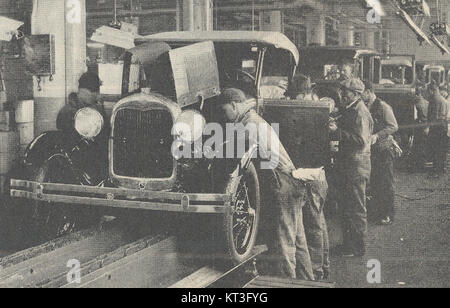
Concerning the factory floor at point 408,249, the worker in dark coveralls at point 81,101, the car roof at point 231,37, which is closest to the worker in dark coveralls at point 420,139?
the factory floor at point 408,249

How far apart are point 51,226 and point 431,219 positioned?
438 centimetres

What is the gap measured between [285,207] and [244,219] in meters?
0.34

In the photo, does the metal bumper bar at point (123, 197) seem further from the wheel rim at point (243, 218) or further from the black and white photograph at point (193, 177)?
the wheel rim at point (243, 218)

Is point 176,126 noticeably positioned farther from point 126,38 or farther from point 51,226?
point 126,38

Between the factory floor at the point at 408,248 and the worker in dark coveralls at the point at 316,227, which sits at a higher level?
the worker in dark coveralls at the point at 316,227

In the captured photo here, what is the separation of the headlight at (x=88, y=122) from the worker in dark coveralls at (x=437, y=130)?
24.0 ft

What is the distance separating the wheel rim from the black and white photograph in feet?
0.05

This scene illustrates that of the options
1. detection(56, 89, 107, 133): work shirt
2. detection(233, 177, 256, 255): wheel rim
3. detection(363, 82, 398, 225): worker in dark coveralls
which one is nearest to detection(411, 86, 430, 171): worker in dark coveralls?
detection(363, 82, 398, 225): worker in dark coveralls

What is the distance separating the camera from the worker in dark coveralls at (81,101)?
5250 millimetres

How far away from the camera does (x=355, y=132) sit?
5664 mm

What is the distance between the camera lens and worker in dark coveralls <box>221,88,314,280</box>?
454 centimetres

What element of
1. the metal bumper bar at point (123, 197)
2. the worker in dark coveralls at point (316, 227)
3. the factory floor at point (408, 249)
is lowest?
the factory floor at point (408, 249)

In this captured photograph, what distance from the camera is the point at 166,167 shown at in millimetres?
4406

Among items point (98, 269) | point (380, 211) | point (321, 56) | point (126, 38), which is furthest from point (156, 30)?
point (98, 269)
